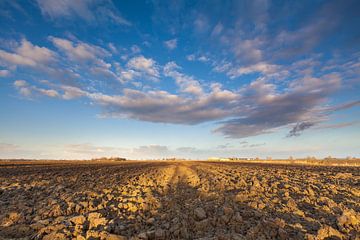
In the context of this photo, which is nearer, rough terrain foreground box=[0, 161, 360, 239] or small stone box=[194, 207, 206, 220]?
rough terrain foreground box=[0, 161, 360, 239]

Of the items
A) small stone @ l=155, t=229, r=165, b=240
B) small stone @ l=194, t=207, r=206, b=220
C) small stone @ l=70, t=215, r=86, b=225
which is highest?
small stone @ l=194, t=207, r=206, b=220

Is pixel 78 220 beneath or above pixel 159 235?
above

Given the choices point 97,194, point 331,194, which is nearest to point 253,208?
point 331,194

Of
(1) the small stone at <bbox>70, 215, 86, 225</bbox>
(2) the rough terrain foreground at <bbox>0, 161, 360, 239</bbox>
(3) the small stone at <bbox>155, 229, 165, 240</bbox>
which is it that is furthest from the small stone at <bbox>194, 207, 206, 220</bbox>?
(1) the small stone at <bbox>70, 215, 86, 225</bbox>

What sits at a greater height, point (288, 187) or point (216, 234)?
point (288, 187)

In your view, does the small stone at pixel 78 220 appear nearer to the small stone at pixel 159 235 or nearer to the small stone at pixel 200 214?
the small stone at pixel 159 235

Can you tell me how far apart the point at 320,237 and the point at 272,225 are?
1.06 meters

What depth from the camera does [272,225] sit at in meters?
6.21

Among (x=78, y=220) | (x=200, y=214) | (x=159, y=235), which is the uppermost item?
(x=200, y=214)

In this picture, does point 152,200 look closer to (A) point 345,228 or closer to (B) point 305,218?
(B) point 305,218

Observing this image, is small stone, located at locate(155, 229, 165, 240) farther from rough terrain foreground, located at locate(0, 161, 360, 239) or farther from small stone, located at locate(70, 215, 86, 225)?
small stone, located at locate(70, 215, 86, 225)

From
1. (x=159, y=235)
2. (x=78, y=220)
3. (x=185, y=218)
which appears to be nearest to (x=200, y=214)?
(x=185, y=218)

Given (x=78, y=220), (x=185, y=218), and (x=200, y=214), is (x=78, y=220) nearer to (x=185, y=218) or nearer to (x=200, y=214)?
(x=185, y=218)

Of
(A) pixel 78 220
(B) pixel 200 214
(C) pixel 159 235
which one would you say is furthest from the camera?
(B) pixel 200 214
